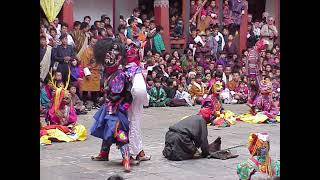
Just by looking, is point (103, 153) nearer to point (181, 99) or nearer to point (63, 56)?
point (63, 56)

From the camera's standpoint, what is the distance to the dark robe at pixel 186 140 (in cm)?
710

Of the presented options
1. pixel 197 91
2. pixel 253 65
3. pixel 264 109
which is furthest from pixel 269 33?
Result: pixel 264 109

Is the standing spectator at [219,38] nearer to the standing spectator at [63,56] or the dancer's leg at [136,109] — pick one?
the standing spectator at [63,56]

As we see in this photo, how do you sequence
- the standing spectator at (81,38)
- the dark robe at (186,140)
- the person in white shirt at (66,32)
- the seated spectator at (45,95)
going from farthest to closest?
the standing spectator at (81,38) → the person in white shirt at (66,32) → the seated spectator at (45,95) → the dark robe at (186,140)

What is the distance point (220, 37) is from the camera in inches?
650

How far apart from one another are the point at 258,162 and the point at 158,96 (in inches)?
310

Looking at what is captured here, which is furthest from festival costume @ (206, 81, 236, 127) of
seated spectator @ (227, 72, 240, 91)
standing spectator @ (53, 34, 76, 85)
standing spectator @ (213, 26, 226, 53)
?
standing spectator @ (213, 26, 226, 53)

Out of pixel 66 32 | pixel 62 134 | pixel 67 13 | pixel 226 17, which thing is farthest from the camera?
pixel 226 17

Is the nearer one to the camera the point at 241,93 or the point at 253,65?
the point at 253,65

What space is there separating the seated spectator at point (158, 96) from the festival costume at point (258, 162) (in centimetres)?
770

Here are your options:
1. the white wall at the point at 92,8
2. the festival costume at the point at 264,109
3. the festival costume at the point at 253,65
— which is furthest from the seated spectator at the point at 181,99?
the white wall at the point at 92,8

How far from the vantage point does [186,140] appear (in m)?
7.11
